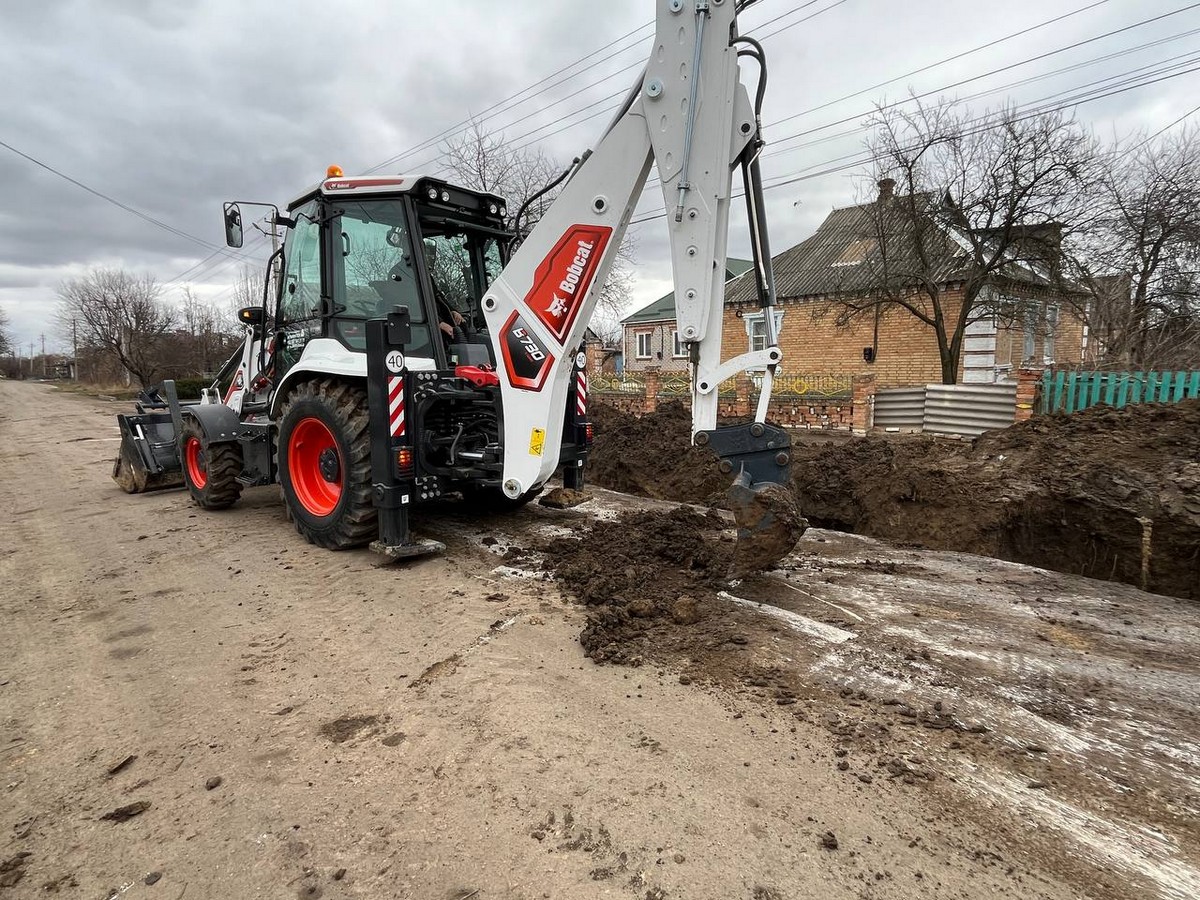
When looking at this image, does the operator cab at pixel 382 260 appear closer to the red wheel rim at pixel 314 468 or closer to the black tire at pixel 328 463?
the black tire at pixel 328 463

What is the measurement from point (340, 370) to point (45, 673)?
8.53 feet

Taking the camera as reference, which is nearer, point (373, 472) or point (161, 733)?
point (161, 733)

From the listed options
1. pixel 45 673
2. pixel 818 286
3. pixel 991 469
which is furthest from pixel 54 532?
pixel 818 286

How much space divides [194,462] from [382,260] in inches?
152

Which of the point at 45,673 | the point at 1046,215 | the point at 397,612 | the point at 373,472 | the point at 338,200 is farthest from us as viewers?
the point at 1046,215

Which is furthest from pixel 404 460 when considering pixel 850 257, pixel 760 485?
pixel 850 257

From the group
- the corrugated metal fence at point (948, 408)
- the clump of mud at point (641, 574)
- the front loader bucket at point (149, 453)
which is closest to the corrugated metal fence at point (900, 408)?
the corrugated metal fence at point (948, 408)

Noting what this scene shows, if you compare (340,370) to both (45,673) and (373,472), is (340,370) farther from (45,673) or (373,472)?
(45,673)

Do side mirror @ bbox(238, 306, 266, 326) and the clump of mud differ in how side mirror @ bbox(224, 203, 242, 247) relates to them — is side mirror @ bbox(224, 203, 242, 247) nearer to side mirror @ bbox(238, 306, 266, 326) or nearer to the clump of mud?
side mirror @ bbox(238, 306, 266, 326)

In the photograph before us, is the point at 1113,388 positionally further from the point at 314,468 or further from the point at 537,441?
the point at 314,468

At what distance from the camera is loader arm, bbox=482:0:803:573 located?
3588 mm

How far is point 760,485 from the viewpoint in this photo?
3.71 m

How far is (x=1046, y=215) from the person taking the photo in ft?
43.5

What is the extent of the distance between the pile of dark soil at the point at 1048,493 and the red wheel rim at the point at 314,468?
4.25 meters
